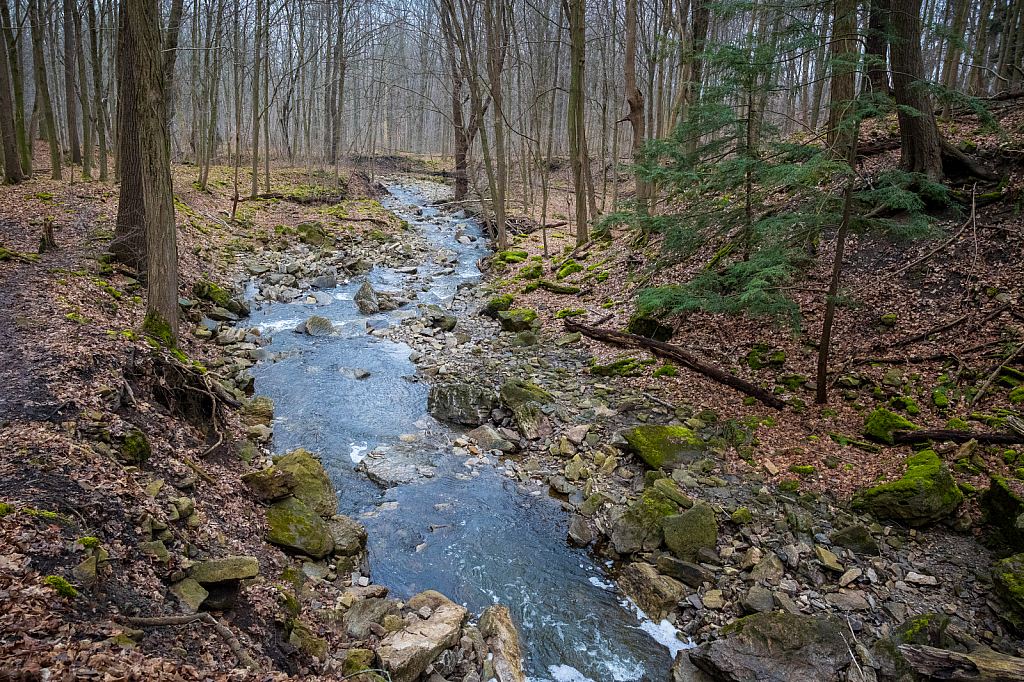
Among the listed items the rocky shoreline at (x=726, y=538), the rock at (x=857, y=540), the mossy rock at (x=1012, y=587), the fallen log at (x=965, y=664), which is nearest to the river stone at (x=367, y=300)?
the rocky shoreline at (x=726, y=538)

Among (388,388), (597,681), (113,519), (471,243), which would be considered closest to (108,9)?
(471,243)

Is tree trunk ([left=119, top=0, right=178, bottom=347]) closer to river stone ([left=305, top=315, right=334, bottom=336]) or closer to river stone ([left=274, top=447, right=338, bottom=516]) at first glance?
river stone ([left=274, top=447, right=338, bottom=516])

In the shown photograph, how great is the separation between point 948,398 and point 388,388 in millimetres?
8785

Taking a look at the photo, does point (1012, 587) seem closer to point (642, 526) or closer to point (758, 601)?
point (758, 601)

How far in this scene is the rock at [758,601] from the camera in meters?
5.32

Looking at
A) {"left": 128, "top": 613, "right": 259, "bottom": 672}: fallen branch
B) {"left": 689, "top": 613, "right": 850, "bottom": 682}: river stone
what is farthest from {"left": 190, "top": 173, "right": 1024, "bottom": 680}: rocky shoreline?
{"left": 128, "top": 613, "right": 259, "bottom": 672}: fallen branch

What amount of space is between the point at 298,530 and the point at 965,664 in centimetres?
614

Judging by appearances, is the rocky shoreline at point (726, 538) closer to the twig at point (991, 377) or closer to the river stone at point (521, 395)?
the river stone at point (521, 395)

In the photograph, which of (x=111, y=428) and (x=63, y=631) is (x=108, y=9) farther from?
(x=63, y=631)

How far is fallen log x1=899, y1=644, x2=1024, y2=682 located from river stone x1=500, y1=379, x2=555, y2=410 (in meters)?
5.81

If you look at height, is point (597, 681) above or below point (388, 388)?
below

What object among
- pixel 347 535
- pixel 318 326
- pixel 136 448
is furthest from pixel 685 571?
pixel 318 326

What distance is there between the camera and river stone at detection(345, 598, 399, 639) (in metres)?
4.99

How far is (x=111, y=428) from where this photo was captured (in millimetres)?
5504
